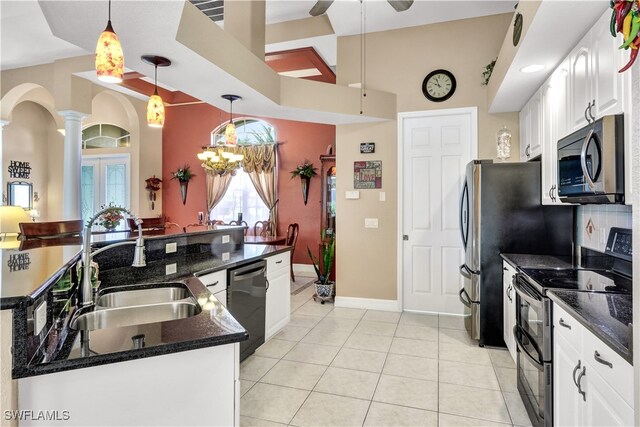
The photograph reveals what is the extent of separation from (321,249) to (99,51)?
393cm

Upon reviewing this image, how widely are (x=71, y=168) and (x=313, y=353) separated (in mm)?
4781

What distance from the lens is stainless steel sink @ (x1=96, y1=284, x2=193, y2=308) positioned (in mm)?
1938

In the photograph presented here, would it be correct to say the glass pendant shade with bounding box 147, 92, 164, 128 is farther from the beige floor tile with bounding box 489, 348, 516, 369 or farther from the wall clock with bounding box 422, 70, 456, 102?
the beige floor tile with bounding box 489, 348, 516, 369

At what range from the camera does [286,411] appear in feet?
7.42

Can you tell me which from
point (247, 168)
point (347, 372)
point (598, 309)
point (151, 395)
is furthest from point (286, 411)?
point (247, 168)

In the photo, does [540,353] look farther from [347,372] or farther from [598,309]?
[347,372]

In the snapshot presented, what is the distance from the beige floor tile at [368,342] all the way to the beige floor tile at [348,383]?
1.63 ft

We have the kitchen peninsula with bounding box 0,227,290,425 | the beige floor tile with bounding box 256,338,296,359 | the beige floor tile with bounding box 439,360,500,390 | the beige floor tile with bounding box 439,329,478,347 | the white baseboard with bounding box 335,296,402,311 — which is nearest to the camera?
the kitchen peninsula with bounding box 0,227,290,425

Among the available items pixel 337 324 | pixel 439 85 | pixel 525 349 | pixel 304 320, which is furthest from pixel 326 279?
pixel 525 349

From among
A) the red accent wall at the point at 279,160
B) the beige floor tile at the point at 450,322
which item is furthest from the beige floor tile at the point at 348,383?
the red accent wall at the point at 279,160

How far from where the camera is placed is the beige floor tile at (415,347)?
123 inches

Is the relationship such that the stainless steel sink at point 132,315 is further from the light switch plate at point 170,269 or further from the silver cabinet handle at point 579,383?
the silver cabinet handle at point 579,383

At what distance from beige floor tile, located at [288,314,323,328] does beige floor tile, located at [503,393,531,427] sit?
2012mm

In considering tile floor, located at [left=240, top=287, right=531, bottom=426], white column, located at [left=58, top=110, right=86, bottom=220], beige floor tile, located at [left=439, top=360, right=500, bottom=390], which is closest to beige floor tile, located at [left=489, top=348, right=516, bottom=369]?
tile floor, located at [left=240, top=287, right=531, bottom=426]
